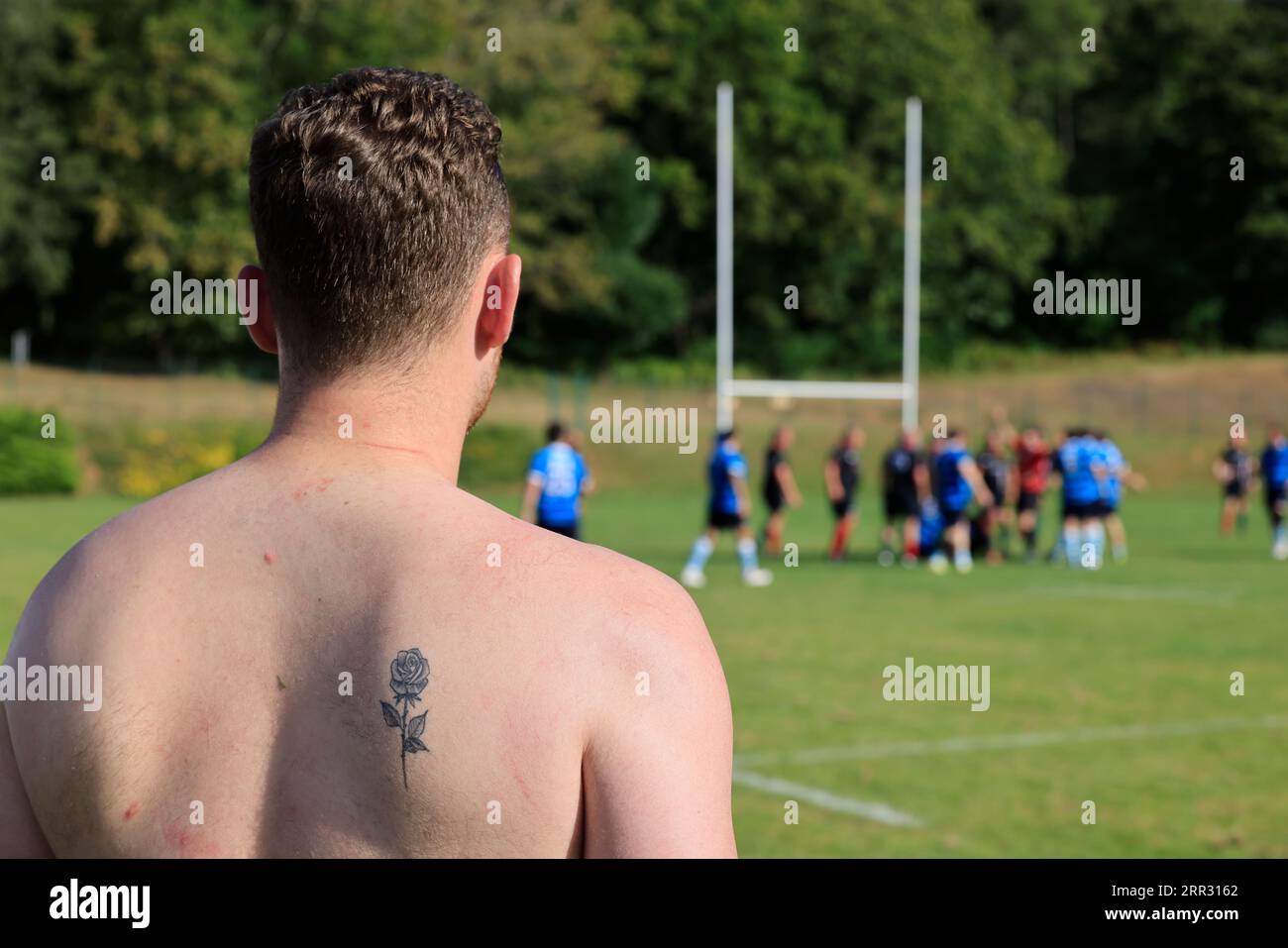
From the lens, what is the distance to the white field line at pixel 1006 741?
347 inches

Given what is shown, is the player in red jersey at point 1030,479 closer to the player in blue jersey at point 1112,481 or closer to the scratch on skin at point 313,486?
the player in blue jersey at point 1112,481

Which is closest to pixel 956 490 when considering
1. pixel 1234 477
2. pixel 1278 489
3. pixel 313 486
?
pixel 1278 489

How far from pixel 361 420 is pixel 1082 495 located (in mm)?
20393

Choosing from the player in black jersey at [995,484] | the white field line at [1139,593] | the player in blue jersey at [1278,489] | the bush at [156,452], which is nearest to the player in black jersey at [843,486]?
the player in black jersey at [995,484]

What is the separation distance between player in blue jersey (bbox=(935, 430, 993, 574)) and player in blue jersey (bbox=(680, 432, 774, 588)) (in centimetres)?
320

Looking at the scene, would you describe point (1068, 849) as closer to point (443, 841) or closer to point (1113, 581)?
point (443, 841)

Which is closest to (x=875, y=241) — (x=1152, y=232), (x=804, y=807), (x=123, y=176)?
(x=1152, y=232)

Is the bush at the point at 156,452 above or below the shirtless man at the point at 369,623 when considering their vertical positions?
above

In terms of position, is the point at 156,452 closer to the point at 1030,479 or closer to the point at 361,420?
the point at 1030,479

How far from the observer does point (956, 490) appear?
71.1 feet

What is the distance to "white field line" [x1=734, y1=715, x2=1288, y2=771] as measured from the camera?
347 inches

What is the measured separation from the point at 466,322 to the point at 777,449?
20.5 meters

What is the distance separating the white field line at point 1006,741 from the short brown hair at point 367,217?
7.02 meters
